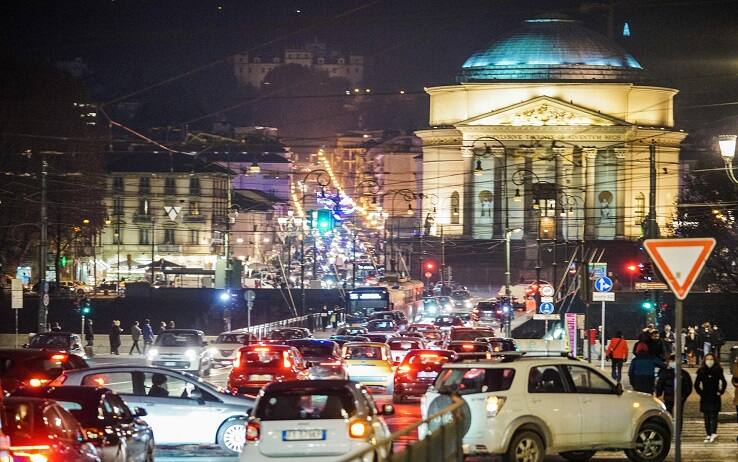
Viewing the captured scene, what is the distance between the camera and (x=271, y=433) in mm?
18844

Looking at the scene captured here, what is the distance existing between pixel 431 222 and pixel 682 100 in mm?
42233

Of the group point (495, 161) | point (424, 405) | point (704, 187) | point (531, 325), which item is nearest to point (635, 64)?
point (495, 161)

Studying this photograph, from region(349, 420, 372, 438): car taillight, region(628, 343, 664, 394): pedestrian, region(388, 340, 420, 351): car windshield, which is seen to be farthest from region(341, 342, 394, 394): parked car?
region(349, 420, 372, 438): car taillight

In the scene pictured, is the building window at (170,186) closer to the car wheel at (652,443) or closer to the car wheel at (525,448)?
the car wheel at (652,443)

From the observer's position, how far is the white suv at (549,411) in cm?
2220

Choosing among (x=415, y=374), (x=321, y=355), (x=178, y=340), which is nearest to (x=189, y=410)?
(x=415, y=374)

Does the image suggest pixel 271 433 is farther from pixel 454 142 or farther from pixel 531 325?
pixel 454 142

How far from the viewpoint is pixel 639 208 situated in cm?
12812

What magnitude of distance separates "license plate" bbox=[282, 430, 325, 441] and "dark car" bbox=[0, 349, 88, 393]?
38.3ft

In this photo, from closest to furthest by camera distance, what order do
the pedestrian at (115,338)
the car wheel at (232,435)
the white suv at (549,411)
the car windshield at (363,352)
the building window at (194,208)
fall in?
the white suv at (549,411)
the car wheel at (232,435)
the car windshield at (363,352)
the pedestrian at (115,338)
the building window at (194,208)

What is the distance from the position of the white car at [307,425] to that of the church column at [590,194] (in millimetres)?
104957

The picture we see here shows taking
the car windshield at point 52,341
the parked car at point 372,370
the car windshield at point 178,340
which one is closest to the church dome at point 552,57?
the car windshield at point 178,340

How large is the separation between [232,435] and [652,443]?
649cm

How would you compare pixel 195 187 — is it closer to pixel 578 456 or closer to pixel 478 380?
pixel 578 456
